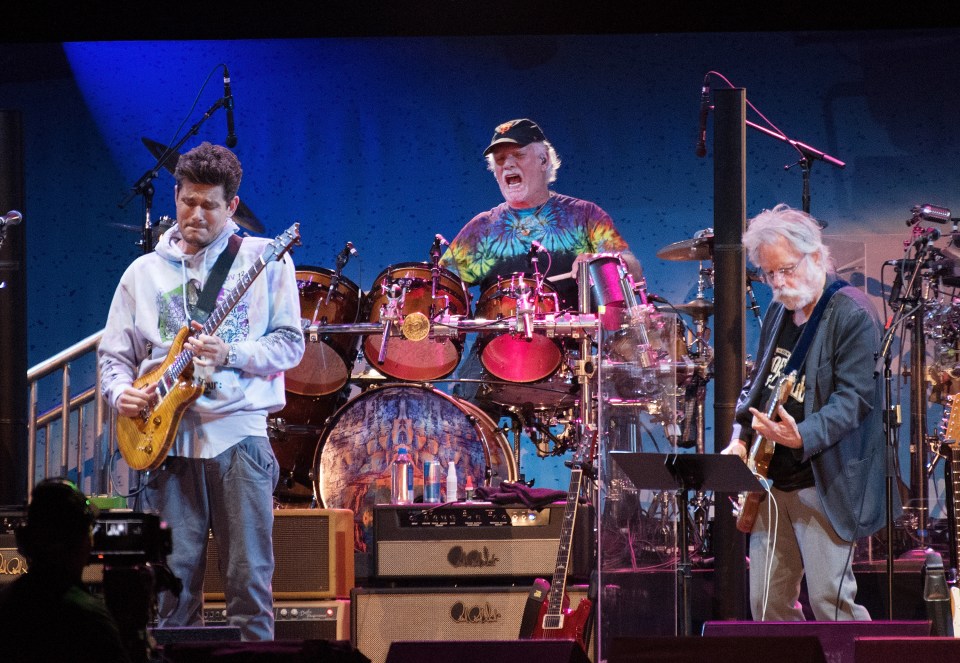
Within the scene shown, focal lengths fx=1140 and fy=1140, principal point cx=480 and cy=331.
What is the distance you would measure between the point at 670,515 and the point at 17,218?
144 inches

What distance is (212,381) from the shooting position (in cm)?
421

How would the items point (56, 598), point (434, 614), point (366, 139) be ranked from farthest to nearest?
point (366, 139), point (434, 614), point (56, 598)

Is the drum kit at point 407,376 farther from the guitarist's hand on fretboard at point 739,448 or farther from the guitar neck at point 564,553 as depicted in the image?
the guitarist's hand on fretboard at point 739,448

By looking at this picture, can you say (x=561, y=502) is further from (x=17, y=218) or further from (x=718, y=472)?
(x=17, y=218)

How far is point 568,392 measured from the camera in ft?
23.5

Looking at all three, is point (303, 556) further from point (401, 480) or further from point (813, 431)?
point (813, 431)

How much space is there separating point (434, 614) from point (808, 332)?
2.23m

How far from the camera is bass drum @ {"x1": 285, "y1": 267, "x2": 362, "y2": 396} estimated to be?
702 cm

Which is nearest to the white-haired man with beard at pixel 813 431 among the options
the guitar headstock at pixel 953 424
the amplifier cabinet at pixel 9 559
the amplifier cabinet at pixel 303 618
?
the guitar headstock at pixel 953 424

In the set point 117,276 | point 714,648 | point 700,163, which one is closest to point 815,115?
point 700,163

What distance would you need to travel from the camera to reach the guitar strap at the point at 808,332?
14.4 ft

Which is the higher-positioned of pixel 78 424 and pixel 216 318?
pixel 216 318

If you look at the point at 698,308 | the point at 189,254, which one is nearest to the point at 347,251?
the point at 698,308

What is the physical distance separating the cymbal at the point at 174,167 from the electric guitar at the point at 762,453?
4376 millimetres
